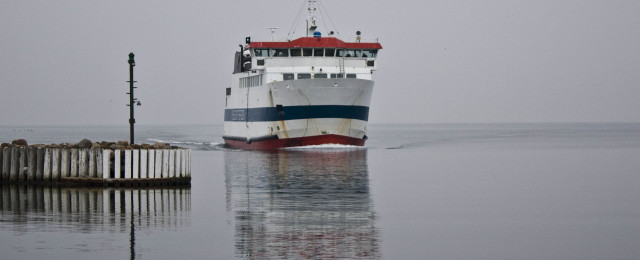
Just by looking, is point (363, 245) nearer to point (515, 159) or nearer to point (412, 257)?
point (412, 257)

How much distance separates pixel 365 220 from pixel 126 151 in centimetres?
1069

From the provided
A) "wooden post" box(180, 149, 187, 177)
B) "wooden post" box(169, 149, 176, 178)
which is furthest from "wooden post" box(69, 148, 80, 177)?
"wooden post" box(180, 149, 187, 177)

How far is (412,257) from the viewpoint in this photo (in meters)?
18.5

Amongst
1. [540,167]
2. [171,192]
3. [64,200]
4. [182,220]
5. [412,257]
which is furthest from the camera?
[540,167]

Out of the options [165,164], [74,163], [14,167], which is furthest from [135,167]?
[14,167]

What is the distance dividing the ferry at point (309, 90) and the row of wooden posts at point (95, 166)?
91.8ft

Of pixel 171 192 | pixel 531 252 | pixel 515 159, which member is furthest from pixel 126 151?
pixel 515 159

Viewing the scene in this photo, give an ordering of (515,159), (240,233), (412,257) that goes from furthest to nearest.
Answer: (515,159) → (240,233) → (412,257)

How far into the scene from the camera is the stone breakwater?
3173 centimetres

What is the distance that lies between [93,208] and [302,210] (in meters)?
5.94

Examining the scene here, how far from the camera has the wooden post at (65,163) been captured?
32531 millimetres

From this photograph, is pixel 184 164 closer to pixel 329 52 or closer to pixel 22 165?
pixel 22 165

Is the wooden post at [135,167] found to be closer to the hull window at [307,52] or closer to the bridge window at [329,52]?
the hull window at [307,52]

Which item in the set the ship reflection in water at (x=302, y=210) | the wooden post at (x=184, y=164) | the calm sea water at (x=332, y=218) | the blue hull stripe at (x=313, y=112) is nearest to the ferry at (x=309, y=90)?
the blue hull stripe at (x=313, y=112)
